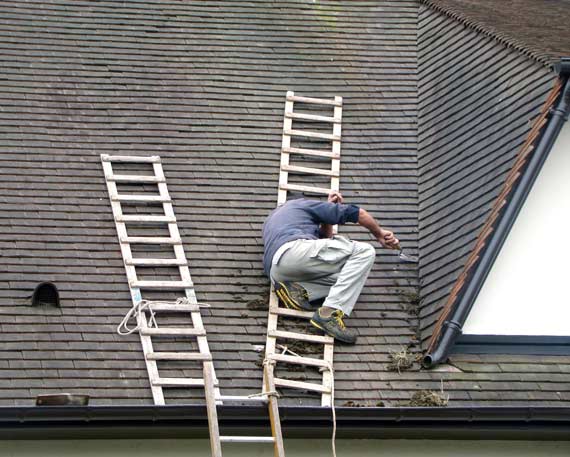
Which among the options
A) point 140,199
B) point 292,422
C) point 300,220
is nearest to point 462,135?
point 300,220

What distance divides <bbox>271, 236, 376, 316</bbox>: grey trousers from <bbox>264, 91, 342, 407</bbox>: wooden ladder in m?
0.30

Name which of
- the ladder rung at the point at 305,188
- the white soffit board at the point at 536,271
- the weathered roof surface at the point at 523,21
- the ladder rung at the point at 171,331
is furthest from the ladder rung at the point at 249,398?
the weathered roof surface at the point at 523,21

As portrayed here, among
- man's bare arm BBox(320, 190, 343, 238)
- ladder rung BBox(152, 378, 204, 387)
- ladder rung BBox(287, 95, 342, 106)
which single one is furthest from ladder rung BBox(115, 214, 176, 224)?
ladder rung BBox(287, 95, 342, 106)

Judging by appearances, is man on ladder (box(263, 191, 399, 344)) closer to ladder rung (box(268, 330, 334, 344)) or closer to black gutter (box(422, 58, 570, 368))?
ladder rung (box(268, 330, 334, 344))

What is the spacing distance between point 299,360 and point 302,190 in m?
2.31

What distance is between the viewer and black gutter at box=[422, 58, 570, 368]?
11789 mm

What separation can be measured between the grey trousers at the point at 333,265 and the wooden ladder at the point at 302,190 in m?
0.30

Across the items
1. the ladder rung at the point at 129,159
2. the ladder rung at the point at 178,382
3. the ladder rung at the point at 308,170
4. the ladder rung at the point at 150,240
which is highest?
the ladder rung at the point at 129,159

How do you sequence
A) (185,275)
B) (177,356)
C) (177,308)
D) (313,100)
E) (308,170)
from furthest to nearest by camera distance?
(313,100)
(308,170)
(185,275)
(177,308)
(177,356)

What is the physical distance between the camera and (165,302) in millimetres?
12109

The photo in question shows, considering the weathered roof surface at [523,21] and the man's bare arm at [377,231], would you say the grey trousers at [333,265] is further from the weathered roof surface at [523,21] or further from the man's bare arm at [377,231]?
the weathered roof surface at [523,21]

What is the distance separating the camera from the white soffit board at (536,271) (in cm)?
1206

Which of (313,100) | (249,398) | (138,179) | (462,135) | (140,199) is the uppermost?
(313,100)

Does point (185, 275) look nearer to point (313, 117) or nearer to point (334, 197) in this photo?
point (334, 197)
